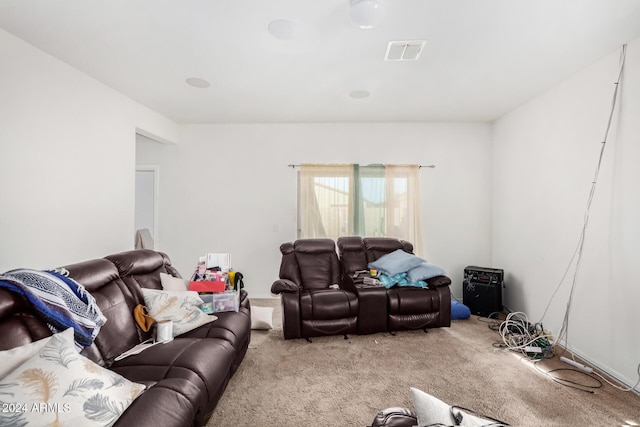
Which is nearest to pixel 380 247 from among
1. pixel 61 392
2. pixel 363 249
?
pixel 363 249

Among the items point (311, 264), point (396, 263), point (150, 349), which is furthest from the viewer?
point (311, 264)

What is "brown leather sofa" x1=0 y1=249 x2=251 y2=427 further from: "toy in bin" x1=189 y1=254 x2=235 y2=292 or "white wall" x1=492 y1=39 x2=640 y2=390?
"white wall" x1=492 y1=39 x2=640 y2=390

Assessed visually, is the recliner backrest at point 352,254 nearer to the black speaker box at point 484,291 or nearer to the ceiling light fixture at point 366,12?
the black speaker box at point 484,291

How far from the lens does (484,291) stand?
3.91 m

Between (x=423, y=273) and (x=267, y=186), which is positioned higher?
(x=267, y=186)

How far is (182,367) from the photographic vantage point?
1.64m

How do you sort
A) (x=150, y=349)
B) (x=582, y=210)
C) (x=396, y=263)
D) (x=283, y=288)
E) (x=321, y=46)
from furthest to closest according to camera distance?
(x=396, y=263), (x=283, y=288), (x=582, y=210), (x=321, y=46), (x=150, y=349)

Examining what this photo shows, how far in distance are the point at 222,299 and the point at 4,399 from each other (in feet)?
4.97

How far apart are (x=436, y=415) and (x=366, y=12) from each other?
2109 millimetres

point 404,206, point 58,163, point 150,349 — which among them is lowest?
point 150,349

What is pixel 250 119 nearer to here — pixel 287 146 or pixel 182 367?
pixel 287 146

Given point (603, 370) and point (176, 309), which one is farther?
point (603, 370)

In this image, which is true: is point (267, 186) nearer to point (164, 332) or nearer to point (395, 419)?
point (164, 332)

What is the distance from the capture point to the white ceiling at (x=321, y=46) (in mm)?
1985
